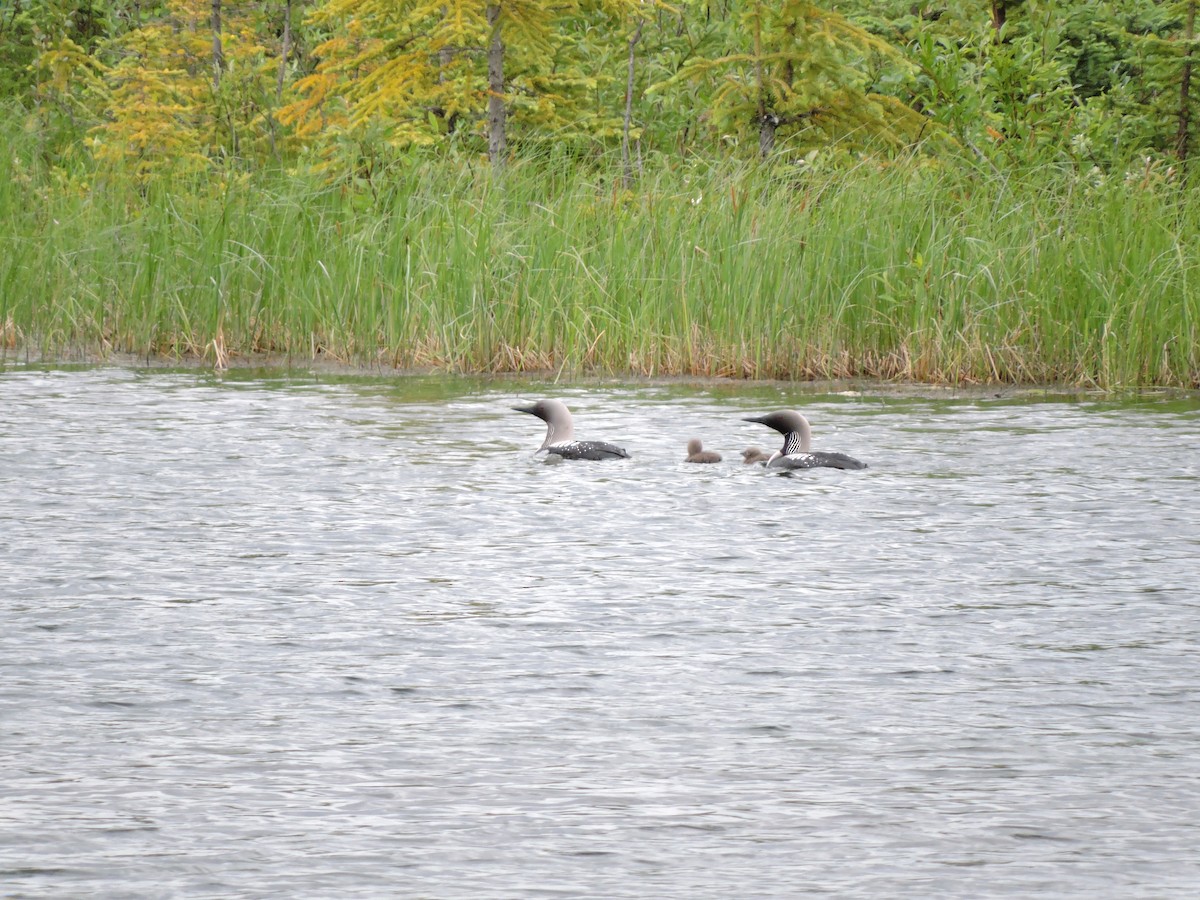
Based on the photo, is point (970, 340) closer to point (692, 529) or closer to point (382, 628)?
point (692, 529)

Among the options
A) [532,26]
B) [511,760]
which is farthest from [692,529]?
[532,26]

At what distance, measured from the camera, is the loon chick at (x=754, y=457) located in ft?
36.5

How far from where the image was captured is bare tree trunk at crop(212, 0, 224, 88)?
22375 millimetres

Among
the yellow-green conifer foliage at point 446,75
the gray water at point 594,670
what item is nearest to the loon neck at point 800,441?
the gray water at point 594,670

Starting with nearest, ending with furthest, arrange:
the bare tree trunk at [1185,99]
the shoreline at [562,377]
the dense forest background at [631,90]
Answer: the shoreline at [562,377] < the dense forest background at [631,90] < the bare tree trunk at [1185,99]

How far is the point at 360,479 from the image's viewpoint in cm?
1043

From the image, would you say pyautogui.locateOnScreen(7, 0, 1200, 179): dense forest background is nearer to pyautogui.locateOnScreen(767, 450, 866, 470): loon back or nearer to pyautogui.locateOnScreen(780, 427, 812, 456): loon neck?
pyautogui.locateOnScreen(780, 427, 812, 456): loon neck

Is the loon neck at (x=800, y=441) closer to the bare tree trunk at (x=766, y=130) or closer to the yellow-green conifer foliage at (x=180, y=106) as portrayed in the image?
the bare tree trunk at (x=766, y=130)

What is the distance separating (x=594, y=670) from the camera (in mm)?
6234

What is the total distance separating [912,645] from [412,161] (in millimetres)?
10607

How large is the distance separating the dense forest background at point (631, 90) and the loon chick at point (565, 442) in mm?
5148

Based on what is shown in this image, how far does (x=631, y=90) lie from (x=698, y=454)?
31.4 feet

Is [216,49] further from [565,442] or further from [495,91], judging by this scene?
[565,442]

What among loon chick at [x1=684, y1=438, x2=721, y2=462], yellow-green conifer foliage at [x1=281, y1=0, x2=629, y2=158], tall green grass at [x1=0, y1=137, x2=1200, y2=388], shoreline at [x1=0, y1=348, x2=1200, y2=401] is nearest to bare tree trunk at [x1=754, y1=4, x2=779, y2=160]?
yellow-green conifer foliage at [x1=281, y1=0, x2=629, y2=158]
